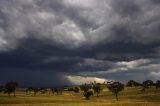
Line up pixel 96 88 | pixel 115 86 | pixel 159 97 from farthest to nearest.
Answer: pixel 96 88 < pixel 115 86 < pixel 159 97

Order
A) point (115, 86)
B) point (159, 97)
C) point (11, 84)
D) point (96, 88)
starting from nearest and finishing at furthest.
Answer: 1. point (159, 97)
2. point (115, 86)
3. point (11, 84)
4. point (96, 88)

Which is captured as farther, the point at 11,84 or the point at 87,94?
the point at 11,84

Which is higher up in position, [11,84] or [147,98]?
[11,84]

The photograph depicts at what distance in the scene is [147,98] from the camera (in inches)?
5832

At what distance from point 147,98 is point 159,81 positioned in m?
43.9

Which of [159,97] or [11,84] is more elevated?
[11,84]

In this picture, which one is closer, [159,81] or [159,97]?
[159,97]

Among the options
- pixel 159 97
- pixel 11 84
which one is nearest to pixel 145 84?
pixel 159 97

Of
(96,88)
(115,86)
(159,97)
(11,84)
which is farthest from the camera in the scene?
(96,88)

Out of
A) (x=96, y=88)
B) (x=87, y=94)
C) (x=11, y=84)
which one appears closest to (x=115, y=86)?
(x=87, y=94)

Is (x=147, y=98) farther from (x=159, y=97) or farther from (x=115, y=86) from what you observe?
(x=115, y=86)

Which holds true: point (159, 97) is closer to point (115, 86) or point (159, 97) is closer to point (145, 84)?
point (115, 86)

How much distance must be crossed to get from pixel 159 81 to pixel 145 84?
1133 cm

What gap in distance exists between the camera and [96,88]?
197250 millimetres
